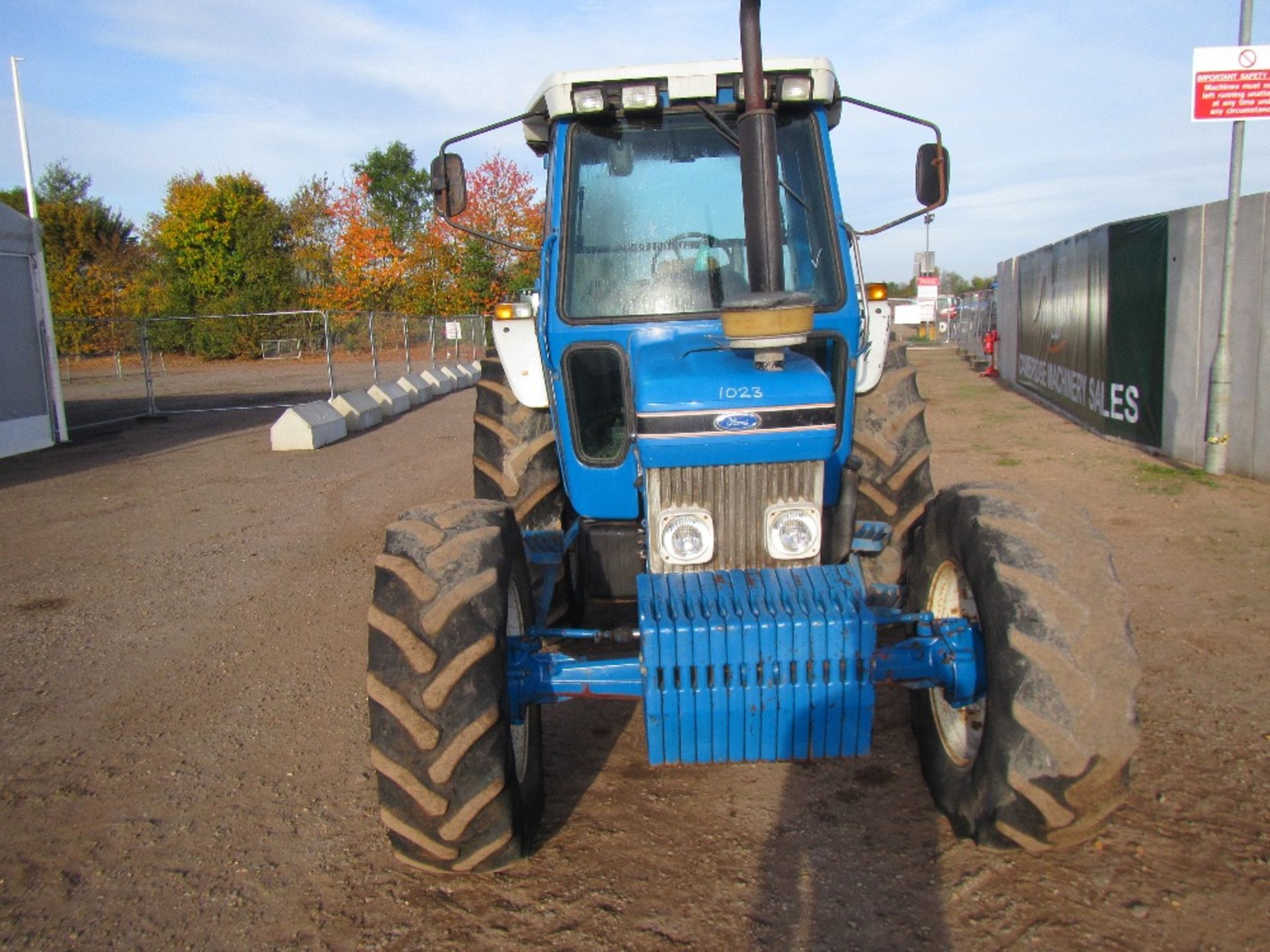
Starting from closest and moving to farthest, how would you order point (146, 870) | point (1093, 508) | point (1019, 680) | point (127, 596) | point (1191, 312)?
point (1019, 680)
point (146, 870)
point (127, 596)
point (1093, 508)
point (1191, 312)

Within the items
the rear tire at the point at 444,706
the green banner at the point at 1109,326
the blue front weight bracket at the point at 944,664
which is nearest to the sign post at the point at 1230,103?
the green banner at the point at 1109,326

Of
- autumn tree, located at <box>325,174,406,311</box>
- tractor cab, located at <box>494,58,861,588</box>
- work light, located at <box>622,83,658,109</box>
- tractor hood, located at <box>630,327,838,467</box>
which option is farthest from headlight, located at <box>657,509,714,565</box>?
autumn tree, located at <box>325,174,406,311</box>

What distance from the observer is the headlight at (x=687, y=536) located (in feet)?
10.9

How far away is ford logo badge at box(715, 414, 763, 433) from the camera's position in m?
3.16

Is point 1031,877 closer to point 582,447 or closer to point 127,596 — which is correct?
point 582,447

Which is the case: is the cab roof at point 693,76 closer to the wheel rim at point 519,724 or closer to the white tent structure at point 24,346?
the wheel rim at point 519,724

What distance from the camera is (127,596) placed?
665cm

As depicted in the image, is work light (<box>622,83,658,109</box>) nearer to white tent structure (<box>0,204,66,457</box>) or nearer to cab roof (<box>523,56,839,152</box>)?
cab roof (<box>523,56,839,152</box>)

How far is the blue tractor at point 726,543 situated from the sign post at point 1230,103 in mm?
5658

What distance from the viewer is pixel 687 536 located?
333cm

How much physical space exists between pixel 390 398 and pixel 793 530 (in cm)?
1489

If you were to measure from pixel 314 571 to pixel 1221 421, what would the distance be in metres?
7.97

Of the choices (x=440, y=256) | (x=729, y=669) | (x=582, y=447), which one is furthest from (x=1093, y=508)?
(x=440, y=256)

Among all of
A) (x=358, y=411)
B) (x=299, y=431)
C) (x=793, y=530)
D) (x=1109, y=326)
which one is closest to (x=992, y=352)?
(x=1109, y=326)
